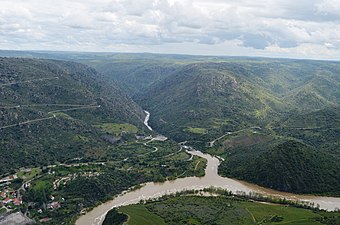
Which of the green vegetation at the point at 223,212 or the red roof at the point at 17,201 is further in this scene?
the red roof at the point at 17,201

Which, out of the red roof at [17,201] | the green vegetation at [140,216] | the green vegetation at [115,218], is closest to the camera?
the green vegetation at [140,216]

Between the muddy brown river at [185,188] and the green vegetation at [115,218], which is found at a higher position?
the green vegetation at [115,218]

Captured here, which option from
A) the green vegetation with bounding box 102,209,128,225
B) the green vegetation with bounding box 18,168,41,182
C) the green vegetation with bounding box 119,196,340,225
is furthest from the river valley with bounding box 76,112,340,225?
the green vegetation with bounding box 18,168,41,182

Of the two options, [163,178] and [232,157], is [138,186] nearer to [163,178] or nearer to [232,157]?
[163,178]

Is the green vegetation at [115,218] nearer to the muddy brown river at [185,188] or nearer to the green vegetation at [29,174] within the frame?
the muddy brown river at [185,188]

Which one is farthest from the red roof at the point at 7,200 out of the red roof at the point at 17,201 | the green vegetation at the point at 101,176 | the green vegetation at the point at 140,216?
the green vegetation at the point at 140,216

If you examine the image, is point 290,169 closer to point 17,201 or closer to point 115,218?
point 115,218

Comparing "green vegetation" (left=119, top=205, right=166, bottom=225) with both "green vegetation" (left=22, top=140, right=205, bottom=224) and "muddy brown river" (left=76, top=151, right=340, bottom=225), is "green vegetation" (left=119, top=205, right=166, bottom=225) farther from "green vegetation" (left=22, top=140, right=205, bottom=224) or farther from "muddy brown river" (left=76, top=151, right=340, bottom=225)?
"green vegetation" (left=22, top=140, right=205, bottom=224)

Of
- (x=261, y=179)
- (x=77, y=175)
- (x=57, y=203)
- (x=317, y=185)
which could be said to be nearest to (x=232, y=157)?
(x=261, y=179)
